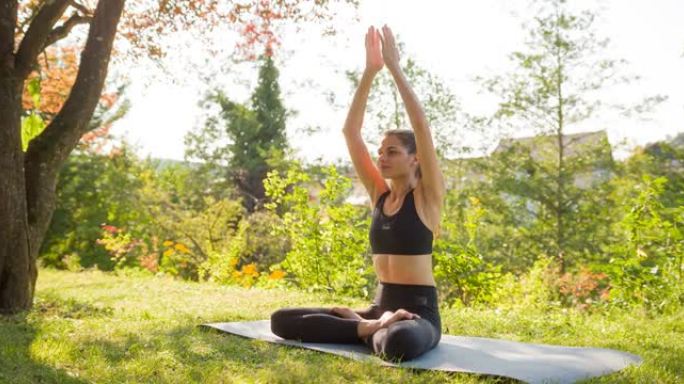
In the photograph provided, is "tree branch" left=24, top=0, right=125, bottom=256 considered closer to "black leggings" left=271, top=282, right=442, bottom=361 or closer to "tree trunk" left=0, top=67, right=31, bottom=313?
"tree trunk" left=0, top=67, right=31, bottom=313

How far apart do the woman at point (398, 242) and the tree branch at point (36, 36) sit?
113 inches

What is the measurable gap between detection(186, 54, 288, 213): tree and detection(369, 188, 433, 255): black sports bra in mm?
18361

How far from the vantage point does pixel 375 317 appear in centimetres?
377

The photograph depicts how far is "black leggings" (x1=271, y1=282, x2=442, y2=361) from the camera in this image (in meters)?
3.38

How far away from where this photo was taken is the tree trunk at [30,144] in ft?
16.0

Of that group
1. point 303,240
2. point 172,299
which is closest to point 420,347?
point 172,299

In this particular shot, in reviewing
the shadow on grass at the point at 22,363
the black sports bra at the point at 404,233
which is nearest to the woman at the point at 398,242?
the black sports bra at the point at 404,233

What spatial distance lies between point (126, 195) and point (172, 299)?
29.3 ft

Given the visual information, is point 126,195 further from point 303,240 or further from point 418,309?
point 418,309

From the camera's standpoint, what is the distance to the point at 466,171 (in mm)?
16781

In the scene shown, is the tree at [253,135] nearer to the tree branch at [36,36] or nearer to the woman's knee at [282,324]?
the tree branch at [36,36]

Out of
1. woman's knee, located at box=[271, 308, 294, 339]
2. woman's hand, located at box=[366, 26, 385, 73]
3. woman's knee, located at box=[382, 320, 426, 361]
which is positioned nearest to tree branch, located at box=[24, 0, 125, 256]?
woman's knee, located at box=[271, 308, 294, 339]

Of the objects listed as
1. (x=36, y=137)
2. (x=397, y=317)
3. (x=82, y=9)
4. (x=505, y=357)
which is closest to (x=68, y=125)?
(x=36, y=137)

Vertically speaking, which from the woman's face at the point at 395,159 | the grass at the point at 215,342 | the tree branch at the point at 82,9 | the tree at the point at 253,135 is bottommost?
the grass at the point at 215,342
